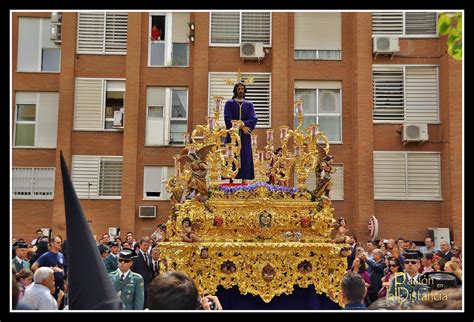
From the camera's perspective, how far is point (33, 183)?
24.8m

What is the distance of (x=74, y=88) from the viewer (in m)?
25.0

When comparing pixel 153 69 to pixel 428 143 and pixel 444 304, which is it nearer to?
pixel 428 143

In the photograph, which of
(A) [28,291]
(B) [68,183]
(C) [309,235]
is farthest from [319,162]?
(B) [68,183]

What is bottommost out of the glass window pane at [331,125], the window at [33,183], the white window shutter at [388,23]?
the window at [33,183]

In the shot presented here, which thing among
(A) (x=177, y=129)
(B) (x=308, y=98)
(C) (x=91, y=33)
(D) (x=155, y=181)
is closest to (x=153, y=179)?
(D) (x=155, y=181)

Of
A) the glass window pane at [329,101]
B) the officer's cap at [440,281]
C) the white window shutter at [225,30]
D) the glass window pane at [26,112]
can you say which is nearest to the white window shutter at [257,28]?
the white window shutter at [225,30]

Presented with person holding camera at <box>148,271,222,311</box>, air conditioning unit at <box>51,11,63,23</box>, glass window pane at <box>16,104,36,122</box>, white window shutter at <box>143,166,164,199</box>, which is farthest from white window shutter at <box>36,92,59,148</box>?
person holding camera at <box>148,271,222,311</box>

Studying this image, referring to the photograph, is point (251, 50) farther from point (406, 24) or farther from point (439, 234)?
Answer: point (439, 234)

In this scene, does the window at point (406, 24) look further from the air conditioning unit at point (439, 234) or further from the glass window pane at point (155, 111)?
the glass window pane at point (155, 111)

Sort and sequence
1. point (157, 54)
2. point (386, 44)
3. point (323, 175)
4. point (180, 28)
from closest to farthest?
point (323, 175) → point (386, 44) → point (157, 54) → point (180, 28)

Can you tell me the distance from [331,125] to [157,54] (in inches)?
301

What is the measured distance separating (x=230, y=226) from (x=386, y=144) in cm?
1400

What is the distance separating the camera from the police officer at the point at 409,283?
31.2 ft

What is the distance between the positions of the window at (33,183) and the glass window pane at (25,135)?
1.10 metres
